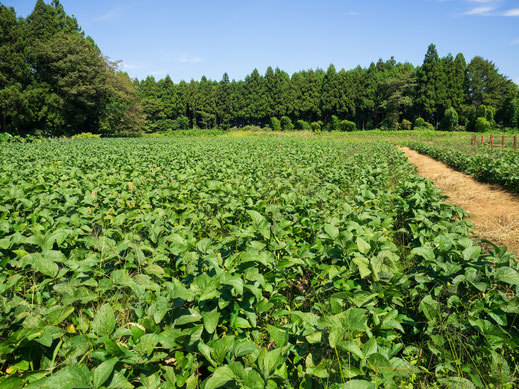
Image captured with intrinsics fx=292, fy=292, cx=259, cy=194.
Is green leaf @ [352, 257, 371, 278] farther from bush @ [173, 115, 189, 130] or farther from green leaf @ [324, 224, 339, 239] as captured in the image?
bush @ [173, 115, 189, 130]

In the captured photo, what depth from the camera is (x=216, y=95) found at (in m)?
67.2

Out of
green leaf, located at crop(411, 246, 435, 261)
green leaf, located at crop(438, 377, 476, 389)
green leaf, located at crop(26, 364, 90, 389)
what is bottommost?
green leaf, located at crop(438, 377, 476, 389)

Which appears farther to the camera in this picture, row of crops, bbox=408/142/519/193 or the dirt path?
row of crops, bbox=408/142/519/193

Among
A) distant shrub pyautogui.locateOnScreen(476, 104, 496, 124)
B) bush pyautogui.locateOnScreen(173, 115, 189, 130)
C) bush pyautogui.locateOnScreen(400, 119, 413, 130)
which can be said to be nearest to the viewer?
distant shrub pyautogui.locateOnScreen(476, 104, 496, 124)

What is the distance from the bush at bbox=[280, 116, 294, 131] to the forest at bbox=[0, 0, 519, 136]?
0.94 feet

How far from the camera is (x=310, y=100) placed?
197 feet

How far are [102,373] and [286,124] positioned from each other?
2427 inches

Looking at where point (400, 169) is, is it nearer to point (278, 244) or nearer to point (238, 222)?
point (238, 222)

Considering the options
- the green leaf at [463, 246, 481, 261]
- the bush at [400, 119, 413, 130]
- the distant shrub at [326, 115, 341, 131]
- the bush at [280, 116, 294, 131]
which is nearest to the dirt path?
the green leaf at [463, 246, 481, 261]

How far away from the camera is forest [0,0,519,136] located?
3609cm

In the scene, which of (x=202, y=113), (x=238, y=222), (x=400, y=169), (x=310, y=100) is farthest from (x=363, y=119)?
(x=238, y=222)

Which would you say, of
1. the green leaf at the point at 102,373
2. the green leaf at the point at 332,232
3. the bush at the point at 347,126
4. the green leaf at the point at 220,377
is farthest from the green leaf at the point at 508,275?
the bush at the point at 347,126

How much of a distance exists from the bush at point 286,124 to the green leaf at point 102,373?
197ft

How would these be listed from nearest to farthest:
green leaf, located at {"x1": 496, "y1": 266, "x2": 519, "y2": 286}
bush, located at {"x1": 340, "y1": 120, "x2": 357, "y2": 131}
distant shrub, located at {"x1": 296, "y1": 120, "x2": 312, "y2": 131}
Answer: green leaf, located at {"x1": 496, "y1": 266, "x2": 519, "y2": 286} → bush, located at {"x1": 340, "y1": 120, "x2": 357, "y2": 131} → distant shrub, located at {"x1": 296, "y1": 120, "x2": 312, "y2": 131}
